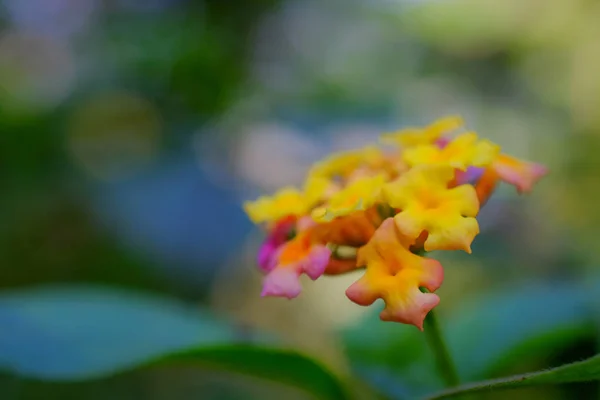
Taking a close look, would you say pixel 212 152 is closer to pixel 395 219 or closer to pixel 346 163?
pixel 346 163

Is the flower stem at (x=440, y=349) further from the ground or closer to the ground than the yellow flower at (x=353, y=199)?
closer to the ground

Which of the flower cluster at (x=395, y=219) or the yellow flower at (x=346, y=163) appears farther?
the yellow flower at (x=346, y=163)

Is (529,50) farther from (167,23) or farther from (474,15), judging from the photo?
(167,23)

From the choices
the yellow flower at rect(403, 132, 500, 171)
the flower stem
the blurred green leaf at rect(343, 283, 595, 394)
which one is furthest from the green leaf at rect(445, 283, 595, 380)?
the yellow flower at rect(403, 132, 500, 171)

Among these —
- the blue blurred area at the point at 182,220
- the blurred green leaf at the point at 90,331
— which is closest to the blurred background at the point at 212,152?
the blue blurred area at the point at 182,220

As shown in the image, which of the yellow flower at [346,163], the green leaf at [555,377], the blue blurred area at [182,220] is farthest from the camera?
the blue blurred area at [182,220]

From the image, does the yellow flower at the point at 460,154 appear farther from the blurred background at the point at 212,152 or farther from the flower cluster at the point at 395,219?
the blurred background at the point at 212,152

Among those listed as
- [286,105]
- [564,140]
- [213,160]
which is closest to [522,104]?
[564,140]

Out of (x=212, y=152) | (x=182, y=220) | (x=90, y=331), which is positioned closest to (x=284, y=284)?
(x=90, y=331)
